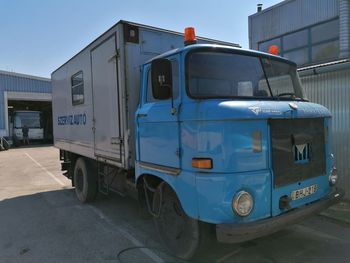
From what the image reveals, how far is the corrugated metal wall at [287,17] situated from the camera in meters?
13.7

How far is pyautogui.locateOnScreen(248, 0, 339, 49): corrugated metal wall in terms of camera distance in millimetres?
13656

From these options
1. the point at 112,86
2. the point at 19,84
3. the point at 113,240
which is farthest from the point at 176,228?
the point at 19,84

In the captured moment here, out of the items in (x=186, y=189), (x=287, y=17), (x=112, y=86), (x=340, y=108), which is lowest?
(x=186, y=189)

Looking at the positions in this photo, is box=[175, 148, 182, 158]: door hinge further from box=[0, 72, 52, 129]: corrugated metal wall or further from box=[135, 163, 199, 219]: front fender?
box=[0, 72, 52, 129]: corrugated metal wall

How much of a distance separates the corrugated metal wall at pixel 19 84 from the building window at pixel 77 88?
22788mm

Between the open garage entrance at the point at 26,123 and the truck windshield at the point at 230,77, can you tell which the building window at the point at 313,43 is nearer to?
the truck windshield at the point at 230,77

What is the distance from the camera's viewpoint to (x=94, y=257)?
452 cm

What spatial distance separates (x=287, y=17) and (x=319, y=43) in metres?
2.15

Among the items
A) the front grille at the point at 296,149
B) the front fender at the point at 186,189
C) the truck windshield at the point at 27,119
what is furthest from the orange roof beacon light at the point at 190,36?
the truck windshield at the point at 27,119

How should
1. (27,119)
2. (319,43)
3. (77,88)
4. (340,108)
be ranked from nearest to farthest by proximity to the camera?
(340,108) < (77,88) < (319,43) < (27,119)

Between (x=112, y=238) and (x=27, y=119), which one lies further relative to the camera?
(x=27, y=119)

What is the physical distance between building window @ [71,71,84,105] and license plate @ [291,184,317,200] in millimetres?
4937

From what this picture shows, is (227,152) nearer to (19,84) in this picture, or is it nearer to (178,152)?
(178,152)

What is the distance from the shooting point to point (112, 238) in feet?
17.1
